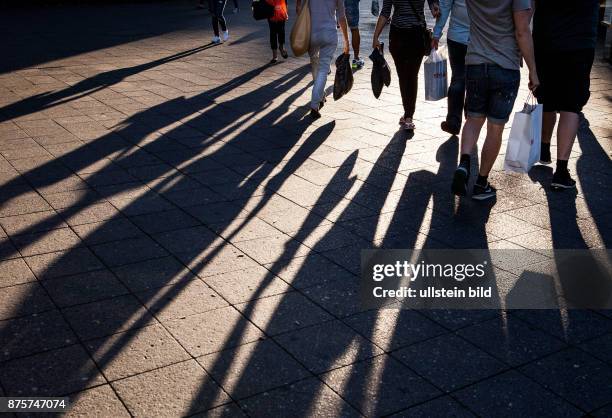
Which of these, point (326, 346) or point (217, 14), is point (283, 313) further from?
point (217, 14)

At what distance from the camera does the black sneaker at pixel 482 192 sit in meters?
6.33

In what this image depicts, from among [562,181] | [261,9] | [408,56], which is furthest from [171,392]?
[261,9]

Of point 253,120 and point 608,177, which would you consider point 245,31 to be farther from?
point 608,177

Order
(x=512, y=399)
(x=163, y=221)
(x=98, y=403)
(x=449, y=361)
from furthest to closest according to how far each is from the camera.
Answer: (x=163, y=221), (x=449, y=361), (x=512, y=399), (x=98, y=403)

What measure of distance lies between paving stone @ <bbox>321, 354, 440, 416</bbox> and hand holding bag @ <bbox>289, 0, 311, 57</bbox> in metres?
5.87

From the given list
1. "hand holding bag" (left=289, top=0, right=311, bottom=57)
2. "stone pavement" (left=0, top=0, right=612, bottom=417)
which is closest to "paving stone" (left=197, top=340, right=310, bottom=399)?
"stone pavement" (left=0, top=0, right=612, bottom=417)

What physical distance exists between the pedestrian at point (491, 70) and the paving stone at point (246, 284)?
211cm

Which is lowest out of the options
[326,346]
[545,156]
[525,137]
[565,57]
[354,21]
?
[545,156]

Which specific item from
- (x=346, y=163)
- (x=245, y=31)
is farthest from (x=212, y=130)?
(x=245, y=31)

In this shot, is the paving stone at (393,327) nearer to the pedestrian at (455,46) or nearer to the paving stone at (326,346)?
the paving stone at (326,346)

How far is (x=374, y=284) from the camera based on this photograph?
189 inches

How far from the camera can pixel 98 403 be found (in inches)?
139

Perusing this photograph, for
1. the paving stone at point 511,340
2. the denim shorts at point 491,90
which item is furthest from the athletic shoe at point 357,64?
the paving stone at point 511,340

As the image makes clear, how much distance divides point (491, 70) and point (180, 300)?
3117 mm
